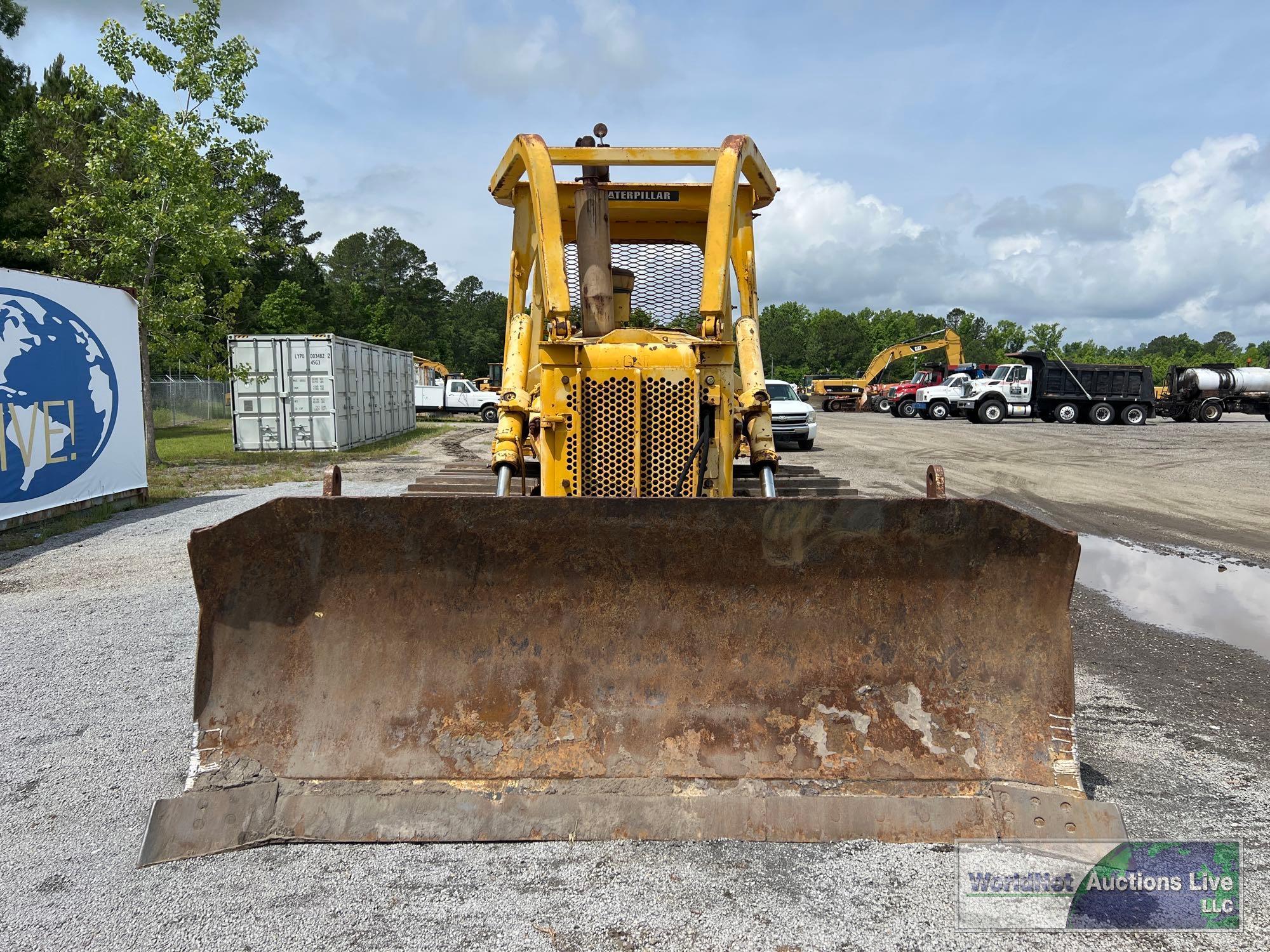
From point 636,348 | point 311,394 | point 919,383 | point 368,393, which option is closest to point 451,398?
point 368,393

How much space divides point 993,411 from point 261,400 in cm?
2490

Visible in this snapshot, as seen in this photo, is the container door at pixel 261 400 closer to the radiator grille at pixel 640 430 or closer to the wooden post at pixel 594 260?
the wooden post at pixel 594 260

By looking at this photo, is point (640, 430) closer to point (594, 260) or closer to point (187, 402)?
point (594, 260)

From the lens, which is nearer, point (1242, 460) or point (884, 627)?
point (884, 627)

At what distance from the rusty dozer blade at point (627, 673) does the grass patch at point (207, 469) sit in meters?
7.26

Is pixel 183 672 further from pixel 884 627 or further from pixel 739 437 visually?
pixel 884 627

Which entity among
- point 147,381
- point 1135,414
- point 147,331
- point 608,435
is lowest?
point 1135,414

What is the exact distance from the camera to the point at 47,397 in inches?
392

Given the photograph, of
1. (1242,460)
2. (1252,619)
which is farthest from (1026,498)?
(1242,460)

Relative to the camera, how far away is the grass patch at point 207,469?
10.0m

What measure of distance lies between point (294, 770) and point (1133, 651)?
4884mm

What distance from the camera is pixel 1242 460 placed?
18969 mm

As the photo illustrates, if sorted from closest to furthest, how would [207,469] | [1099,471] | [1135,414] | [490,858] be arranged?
[490,858] < [207,469] < [1099,471] < [1135,414]

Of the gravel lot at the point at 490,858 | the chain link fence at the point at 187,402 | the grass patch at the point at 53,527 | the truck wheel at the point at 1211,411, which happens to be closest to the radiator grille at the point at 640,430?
the gravel lot at the point at 490,858
